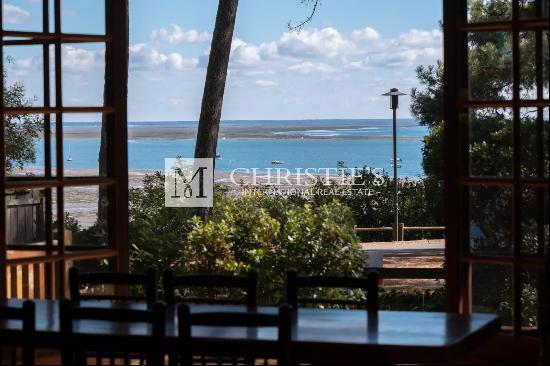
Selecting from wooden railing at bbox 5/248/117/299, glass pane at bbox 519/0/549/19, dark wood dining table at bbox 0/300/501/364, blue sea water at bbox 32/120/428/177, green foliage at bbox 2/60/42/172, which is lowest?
dark wood dining table at bbox 0/300/501/364

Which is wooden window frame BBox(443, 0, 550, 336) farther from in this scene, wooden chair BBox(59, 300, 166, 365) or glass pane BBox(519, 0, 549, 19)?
wooden chair BBox(59, 300, 166, 365)

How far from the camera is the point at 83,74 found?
14.9 ft

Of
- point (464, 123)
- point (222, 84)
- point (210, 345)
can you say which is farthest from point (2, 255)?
point (222, 84)

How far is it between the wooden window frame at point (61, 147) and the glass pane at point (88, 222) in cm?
4

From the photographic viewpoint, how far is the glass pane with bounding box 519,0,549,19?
3.92m

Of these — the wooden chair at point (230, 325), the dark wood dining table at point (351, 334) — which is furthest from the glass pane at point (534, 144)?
the wooden chair at point (230, 325)

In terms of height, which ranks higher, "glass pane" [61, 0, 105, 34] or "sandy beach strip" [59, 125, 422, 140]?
"sandy beach strip" [59, 125, 422, 140]

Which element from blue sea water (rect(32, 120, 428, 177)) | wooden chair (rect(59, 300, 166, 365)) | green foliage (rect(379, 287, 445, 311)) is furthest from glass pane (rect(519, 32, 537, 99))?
blue sea water (rect(32, 120, 428, 177))

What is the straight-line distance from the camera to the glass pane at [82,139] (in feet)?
14.7

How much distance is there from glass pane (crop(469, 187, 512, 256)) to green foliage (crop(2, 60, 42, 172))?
2.06m

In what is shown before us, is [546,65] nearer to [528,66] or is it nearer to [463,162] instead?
[528,66]

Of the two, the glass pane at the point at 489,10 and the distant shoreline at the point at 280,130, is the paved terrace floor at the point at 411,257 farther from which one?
the distant shoreline at the point at 280,130

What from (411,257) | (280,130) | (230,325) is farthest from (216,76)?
(280,130)

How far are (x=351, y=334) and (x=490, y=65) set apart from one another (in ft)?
5.06
